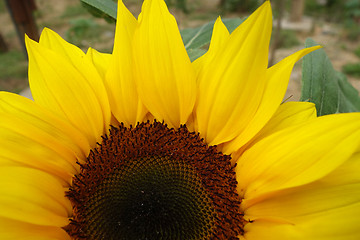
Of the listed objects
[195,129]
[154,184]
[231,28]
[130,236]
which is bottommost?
[130,236]

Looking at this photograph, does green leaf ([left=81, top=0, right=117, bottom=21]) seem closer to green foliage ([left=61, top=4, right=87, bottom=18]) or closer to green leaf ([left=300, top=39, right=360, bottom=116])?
green leaf ([left=300, top=39, right=360, bottom=116])

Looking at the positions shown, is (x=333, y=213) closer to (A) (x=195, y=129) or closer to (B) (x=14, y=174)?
(A) (x=195, y=129)

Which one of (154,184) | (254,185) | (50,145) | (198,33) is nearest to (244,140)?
(254,185)

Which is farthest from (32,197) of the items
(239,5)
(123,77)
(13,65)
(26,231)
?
(239,5)

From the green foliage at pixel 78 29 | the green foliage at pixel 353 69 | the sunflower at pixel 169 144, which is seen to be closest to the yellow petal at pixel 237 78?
the sunflower at pixel 169 144

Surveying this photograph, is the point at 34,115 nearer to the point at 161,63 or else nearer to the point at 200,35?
the point at 161,63

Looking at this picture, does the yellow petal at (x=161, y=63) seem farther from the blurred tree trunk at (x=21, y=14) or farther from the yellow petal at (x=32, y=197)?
the blurred tree trunk at (x=21, y=14)
